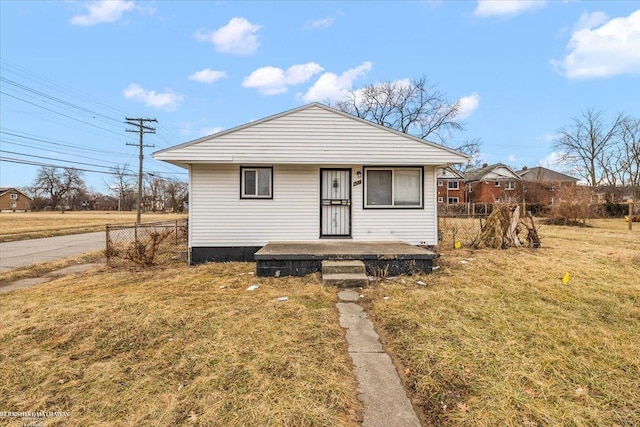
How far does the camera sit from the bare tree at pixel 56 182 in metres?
66.1

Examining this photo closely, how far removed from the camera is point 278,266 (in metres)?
6.20

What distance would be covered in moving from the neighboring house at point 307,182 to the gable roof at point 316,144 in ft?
0.08

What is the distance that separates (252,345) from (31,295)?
4.78 m

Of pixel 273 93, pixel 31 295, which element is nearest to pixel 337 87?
pixel 273 93

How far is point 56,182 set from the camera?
220 feet

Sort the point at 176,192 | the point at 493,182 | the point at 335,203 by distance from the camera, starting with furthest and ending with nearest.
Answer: the point at 176,192 < the point at 493,182 < the point at 335,203

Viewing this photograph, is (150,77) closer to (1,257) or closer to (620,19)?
(1,257)

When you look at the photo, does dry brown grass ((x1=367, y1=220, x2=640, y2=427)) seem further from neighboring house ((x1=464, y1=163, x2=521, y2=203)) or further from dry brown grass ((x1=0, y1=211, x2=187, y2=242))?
neighboring house ((x1=464, y1=163, x2=521, y2=203))

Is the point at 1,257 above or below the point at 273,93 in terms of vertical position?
below

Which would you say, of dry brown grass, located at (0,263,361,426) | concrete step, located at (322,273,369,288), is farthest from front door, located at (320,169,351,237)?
dry brown grass, located at (0,263,361,426)

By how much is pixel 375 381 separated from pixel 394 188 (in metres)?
6.08

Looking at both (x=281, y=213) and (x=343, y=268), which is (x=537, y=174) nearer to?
(x=281, y=213)

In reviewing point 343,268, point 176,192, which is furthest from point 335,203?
point 176,192

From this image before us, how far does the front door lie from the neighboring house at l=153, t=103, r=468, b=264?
0.03 metres
